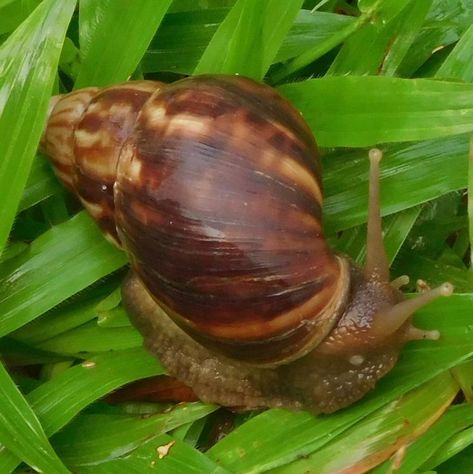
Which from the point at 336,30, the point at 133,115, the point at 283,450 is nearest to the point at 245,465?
the point at 283,450

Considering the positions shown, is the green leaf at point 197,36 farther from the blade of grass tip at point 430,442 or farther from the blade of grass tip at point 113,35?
the blade of grass tip at point 430,442

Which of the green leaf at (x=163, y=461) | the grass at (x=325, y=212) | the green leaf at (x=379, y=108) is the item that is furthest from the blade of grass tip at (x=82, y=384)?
the green leaf at (x=379, y=108)

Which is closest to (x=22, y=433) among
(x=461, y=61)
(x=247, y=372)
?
(x=247, y=372)

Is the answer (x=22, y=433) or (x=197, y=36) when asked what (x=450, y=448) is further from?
(x=197, y=36)

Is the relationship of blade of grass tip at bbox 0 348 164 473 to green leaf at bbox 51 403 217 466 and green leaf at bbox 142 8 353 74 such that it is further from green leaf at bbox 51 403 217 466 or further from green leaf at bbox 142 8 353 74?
green leaf at bbox 142 8 353 74

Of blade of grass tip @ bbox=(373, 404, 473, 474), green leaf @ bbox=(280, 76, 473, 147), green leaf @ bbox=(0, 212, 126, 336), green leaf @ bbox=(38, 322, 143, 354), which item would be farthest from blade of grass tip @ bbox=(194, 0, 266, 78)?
blade of grass tip @ bbox=(373, 404, 473, 474)

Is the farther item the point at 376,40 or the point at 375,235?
the point at 376,40

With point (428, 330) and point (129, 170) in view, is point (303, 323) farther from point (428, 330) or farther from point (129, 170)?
point (129, 170)
